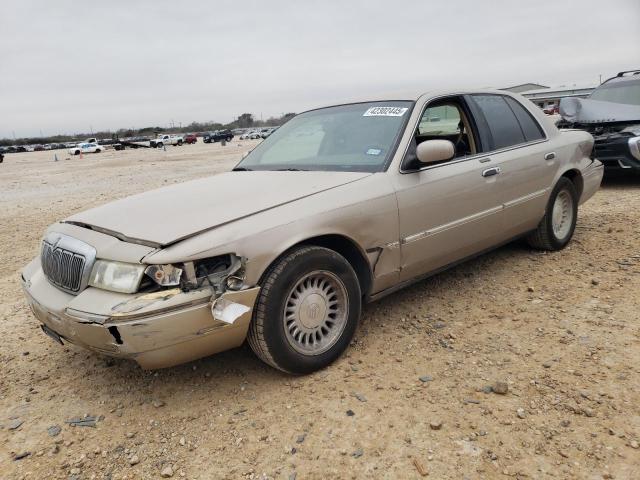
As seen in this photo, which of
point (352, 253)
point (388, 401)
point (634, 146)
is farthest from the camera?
point (634, 146)

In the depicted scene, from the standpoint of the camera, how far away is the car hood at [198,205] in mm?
2607

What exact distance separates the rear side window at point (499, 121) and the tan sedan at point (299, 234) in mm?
17

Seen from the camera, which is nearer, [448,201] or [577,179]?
[448,201]

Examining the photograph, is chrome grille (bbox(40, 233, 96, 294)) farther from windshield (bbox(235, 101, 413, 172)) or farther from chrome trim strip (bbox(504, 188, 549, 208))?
chrome trim strip (bbox(504, 188, 549, 208))

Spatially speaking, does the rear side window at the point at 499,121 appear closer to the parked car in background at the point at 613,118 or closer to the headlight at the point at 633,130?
the parked car in background at the point at 613,118

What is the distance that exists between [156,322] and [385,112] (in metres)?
2.18

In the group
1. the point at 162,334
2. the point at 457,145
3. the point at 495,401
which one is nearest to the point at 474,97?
the point at 457,145

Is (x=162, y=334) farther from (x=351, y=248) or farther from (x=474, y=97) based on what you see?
(x=474, y=97)

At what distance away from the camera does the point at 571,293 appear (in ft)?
12.5

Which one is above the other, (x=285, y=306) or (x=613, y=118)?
(x=613, y=118)

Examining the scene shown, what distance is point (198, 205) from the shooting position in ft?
9.62

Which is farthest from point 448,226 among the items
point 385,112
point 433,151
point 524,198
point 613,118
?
point 613,118

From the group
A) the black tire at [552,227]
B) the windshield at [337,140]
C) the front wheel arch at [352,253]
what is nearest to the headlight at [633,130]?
the black tire at [552,227]

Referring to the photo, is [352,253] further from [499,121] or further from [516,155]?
[499,121]
